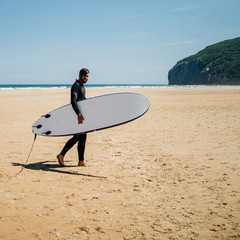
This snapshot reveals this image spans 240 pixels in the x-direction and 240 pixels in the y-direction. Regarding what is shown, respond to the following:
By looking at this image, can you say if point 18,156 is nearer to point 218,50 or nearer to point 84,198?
point 84,198

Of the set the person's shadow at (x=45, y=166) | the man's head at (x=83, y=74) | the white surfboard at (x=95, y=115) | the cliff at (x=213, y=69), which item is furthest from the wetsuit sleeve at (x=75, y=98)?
the cliff at (x=213, y=69)

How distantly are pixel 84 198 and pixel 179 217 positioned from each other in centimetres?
118

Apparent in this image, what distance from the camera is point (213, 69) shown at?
90.8 m

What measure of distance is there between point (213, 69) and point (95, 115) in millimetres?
96071

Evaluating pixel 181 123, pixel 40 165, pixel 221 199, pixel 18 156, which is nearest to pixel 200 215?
pixel 221 199

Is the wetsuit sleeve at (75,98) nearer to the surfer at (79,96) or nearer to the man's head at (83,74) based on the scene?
the surfer at (79,96)

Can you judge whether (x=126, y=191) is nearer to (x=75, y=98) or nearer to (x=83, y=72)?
(x=75, y=98)

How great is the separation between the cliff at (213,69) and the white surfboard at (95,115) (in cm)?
8359

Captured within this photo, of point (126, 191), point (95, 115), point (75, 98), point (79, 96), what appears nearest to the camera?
point (126, 191)

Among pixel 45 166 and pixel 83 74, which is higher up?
pixel 83 74

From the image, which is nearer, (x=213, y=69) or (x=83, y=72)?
(x=83, y=72)

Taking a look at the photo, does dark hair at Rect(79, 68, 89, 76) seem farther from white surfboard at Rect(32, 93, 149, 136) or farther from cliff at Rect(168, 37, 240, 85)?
cliff at Rect(168, 37, 240, 85)

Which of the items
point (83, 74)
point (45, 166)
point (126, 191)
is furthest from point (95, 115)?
point (126, 191)

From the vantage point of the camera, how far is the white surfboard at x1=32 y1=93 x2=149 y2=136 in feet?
14.0
